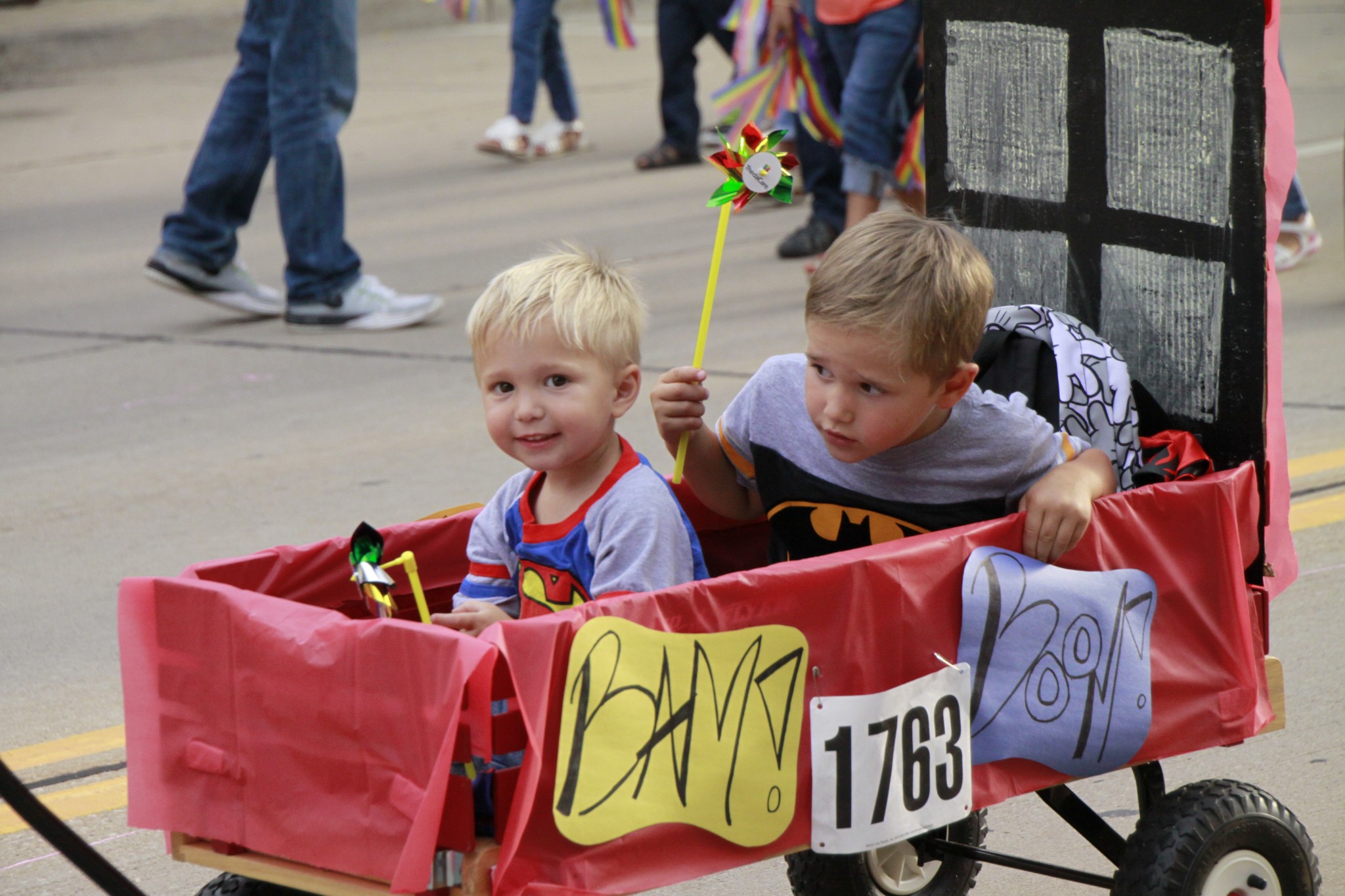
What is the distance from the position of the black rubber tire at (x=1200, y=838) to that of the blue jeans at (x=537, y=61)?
29.8ft

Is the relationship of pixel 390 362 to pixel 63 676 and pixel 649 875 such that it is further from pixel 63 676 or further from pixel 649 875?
pixel 649 875

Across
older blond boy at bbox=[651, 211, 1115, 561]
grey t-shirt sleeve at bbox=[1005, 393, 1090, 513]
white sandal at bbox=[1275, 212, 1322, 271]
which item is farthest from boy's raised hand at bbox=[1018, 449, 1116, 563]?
white sandal at bbox=[1275, 212, 1322, 271]

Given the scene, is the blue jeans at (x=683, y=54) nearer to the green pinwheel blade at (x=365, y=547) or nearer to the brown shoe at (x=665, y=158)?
the brown shoe at (x=665, y=158)

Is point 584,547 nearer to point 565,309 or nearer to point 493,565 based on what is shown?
point 493,565

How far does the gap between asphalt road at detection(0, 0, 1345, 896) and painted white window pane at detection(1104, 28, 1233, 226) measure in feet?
3.10

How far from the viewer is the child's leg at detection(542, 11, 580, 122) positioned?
11.4 m

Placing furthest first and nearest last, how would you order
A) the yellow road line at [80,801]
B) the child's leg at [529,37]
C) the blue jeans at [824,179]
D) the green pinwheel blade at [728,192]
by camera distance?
1. the child's leg at [529,37]
2. the blue jeans at [824,179]
3. the yellow road line at [80,801]
4. the green pinwheel blade at [728,192]

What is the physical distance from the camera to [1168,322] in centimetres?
287

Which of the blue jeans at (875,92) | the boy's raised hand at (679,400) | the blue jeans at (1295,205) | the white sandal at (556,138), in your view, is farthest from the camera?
the white sandal at (556,138)

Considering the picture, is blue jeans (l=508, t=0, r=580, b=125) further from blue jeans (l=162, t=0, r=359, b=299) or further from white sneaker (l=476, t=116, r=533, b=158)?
blue jeans (l=162, t=0, r=359, b=299)

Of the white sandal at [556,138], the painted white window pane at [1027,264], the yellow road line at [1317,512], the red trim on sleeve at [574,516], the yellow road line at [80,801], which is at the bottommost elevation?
the white sandal at [556,138]

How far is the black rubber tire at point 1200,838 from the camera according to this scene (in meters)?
2.43

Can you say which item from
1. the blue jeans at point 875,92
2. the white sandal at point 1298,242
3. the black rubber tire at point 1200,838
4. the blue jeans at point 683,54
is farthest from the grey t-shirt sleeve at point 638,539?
the blue jeans at point 683,54

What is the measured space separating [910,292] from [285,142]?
15.9 ft
